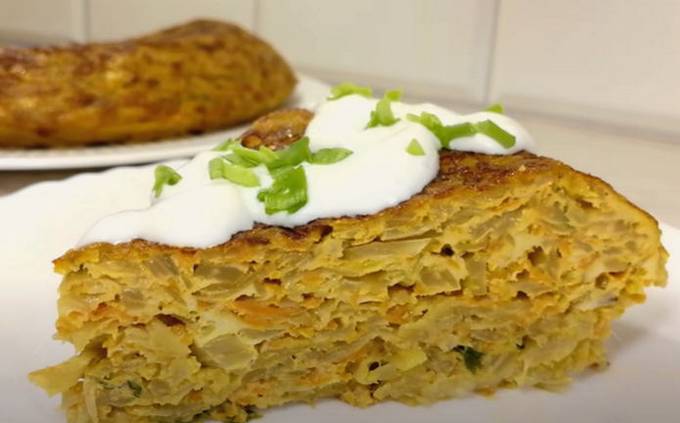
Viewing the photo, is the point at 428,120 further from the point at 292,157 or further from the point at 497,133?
the point at 292,157

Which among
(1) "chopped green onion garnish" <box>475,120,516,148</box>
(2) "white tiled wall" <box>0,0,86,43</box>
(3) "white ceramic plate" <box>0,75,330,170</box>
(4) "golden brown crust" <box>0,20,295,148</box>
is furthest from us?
(2) "white tiled wall" <box>0,0,86,43</box>

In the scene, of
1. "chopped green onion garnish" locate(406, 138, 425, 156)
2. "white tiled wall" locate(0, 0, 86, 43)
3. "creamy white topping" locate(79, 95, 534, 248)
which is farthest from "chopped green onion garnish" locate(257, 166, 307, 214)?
"white tiled wall" locate(0, 0, 86, 43)

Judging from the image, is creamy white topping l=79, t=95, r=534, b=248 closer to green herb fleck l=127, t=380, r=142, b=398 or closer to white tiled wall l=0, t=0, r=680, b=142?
green herb fleck l=127, t=380, r=142, b=398

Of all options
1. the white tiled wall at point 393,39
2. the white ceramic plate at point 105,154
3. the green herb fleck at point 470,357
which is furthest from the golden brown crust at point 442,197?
the white tiled wall at point 393,39

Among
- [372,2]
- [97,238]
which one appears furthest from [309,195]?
[372,2]

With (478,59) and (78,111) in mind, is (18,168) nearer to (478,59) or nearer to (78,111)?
(78,111)

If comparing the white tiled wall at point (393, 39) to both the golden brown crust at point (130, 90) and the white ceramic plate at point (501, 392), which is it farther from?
the white ceramic plate at point (501, 392)
